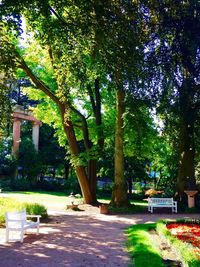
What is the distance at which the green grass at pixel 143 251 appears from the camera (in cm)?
834

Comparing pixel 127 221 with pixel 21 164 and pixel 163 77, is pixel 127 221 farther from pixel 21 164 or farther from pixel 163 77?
pixel 21 164

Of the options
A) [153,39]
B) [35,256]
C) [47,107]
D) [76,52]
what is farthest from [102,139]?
[35,256]

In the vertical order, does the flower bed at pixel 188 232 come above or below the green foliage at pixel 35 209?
below

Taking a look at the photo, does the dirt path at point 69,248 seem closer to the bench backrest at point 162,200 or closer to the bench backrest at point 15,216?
the bench backrest at point 15,216

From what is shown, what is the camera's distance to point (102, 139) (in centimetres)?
2619

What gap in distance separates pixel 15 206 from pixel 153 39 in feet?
29.4

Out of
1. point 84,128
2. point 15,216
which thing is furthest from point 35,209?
point 84,128

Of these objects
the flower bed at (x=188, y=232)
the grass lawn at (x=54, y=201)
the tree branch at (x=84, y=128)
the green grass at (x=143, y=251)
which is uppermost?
the tree branch at (x=84, y=128)

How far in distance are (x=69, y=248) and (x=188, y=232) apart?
4.24m

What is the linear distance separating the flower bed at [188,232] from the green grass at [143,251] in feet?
2.90

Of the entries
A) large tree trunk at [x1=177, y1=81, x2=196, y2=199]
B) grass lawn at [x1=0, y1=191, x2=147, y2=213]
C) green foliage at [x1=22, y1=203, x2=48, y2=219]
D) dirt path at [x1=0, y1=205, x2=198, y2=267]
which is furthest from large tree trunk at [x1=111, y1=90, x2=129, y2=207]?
dirt path at [x1=0, y1=205, x2=198, y2=267]

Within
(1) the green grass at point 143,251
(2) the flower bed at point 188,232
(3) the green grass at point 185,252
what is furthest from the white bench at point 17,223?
(2) the flower bed at point 188,232

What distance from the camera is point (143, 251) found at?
959cm

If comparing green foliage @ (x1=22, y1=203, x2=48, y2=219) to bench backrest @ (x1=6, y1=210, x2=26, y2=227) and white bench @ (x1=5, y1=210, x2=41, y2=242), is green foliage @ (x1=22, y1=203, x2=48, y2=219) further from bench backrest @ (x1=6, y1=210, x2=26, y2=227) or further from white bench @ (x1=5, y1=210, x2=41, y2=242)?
bench backrest @ (x1=6, y1=210, x2=26, y2=227)
